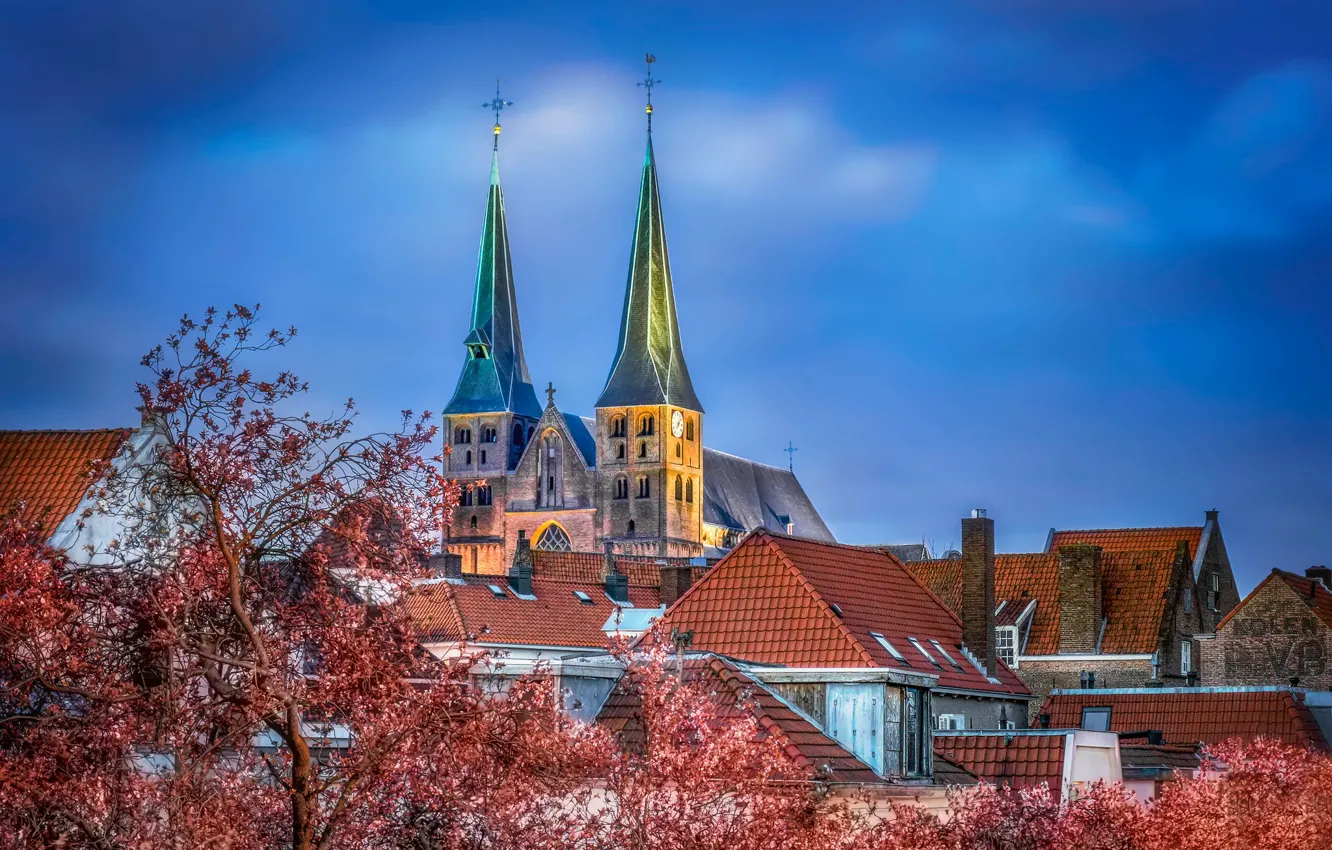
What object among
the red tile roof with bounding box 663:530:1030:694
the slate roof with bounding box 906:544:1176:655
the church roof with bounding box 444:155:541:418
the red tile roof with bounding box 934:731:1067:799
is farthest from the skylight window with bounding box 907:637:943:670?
the church roof with bounding box 444:155:541:418

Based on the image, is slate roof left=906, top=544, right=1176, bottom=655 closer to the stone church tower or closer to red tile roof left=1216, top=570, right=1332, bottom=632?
red tile roof left=1216, top=570, right=1332, bottom=632

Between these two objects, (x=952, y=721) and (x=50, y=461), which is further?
(x=952, y=721)

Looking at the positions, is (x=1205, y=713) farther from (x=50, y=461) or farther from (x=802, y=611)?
(x=50, y=461)

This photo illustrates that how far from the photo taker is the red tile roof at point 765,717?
1101 inches

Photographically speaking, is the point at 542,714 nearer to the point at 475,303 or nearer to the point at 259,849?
the point at 259,849

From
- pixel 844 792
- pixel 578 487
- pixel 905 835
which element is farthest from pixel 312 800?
pixel 578 487

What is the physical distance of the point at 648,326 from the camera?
147 metres

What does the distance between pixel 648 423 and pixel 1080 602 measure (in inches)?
3323

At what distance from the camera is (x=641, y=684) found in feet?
62.1

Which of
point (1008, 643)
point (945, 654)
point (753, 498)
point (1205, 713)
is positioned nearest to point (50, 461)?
point (945, 654)

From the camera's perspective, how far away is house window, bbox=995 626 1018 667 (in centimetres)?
6347

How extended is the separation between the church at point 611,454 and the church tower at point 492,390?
14 centimetres

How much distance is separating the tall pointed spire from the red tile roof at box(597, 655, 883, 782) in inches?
4549

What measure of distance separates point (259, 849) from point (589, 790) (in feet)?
11.0
